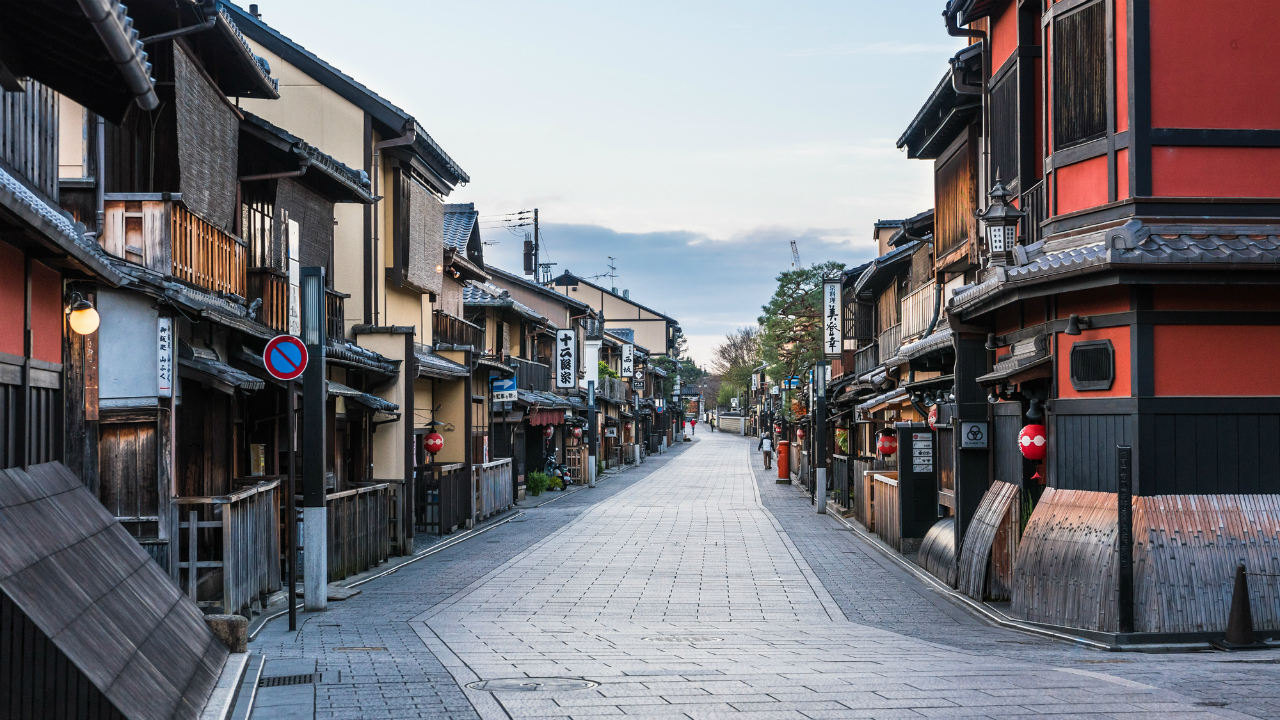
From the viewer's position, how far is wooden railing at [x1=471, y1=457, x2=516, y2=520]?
29.1m

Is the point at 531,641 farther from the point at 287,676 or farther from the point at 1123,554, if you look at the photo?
the point at 1123,554

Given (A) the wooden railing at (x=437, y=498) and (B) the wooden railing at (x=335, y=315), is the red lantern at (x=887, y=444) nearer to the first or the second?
(A) the wooden railing at (x=437, y=498)

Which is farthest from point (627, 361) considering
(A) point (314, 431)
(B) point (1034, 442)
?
(B) point (1034, 442)

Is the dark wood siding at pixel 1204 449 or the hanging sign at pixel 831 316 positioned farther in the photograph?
the hanging sign at pixel 831 316

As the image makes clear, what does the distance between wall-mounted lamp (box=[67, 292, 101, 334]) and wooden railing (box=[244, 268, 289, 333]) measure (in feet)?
22.8

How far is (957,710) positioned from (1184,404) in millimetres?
5923

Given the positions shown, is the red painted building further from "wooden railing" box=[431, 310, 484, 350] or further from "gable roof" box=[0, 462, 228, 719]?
"wooden railing" box=[431, 310, 484, 350]

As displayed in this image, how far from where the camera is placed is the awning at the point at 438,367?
25.0 metres

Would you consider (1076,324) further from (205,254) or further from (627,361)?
(627,361)


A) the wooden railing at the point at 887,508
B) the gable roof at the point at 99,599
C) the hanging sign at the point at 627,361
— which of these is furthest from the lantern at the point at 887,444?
the hanging sign at the point at 627,361

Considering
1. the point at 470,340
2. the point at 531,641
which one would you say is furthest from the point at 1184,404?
the point at 470,340

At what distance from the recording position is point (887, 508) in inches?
944

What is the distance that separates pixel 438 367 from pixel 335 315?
15.5ft

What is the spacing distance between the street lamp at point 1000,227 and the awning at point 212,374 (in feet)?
30.2
